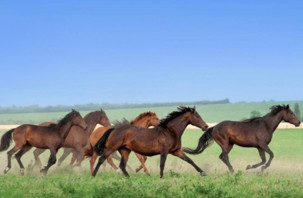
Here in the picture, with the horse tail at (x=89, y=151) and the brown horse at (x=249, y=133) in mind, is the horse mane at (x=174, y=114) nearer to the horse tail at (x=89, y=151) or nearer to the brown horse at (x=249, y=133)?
the brown horse at (x=249, y=133)

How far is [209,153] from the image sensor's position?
25031mm

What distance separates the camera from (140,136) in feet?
47.1

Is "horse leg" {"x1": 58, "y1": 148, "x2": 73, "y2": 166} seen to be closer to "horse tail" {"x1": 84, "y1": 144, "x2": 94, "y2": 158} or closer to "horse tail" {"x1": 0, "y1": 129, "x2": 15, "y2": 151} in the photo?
"horse tail" {"x1": 84, "y1": 144, "x2": 94, "y2": 158}

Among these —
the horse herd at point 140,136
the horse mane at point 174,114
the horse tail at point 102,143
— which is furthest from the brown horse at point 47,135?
the horse mane at point 174,114

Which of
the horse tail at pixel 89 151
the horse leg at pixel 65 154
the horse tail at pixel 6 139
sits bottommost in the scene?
the horse leg at pixel 65 154

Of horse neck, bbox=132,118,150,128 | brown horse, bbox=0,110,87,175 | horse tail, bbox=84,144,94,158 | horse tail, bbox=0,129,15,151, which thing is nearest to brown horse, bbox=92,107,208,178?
brown horse, bbox=0,110,87,175

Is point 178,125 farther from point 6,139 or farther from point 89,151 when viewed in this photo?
point 6,139

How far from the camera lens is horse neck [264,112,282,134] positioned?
1719cm

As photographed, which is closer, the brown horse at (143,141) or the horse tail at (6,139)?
the brown horse at (143,141)

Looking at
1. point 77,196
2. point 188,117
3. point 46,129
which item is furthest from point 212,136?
point 77,196

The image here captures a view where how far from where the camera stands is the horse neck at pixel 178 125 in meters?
14.5

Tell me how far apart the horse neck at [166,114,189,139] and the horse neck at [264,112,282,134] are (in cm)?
374

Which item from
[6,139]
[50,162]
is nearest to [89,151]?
[50,162]

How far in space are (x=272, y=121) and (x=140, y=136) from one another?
16.8ft
